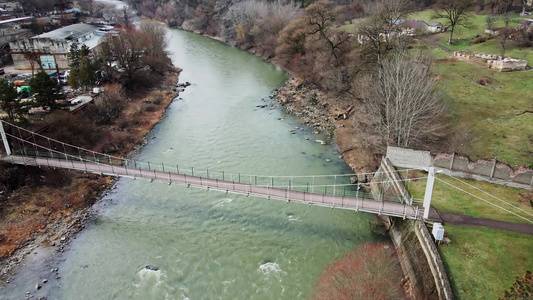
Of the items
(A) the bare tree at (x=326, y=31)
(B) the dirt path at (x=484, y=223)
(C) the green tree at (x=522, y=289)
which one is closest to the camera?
(C) the green tree at (x=522, y=289)

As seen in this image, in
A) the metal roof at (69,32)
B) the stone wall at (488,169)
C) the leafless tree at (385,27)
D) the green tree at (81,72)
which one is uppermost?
the leafless tree at (385,27)

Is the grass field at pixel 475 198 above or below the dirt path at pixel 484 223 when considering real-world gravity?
above

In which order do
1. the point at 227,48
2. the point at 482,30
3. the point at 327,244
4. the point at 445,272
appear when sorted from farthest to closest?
the point at 227,48, the point at 482,30, the point at 327,244, the point at 445,272

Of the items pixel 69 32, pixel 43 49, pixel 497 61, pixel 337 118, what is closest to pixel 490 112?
pixel 497 61

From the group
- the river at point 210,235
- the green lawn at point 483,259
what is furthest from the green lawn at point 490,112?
the river at point 210,235

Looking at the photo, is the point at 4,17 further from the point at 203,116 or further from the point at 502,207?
the point at 502,207

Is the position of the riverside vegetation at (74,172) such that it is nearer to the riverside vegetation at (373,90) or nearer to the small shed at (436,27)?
the riverside vegetation at (373,90)

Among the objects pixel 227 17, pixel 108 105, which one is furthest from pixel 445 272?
pixel 227 17
